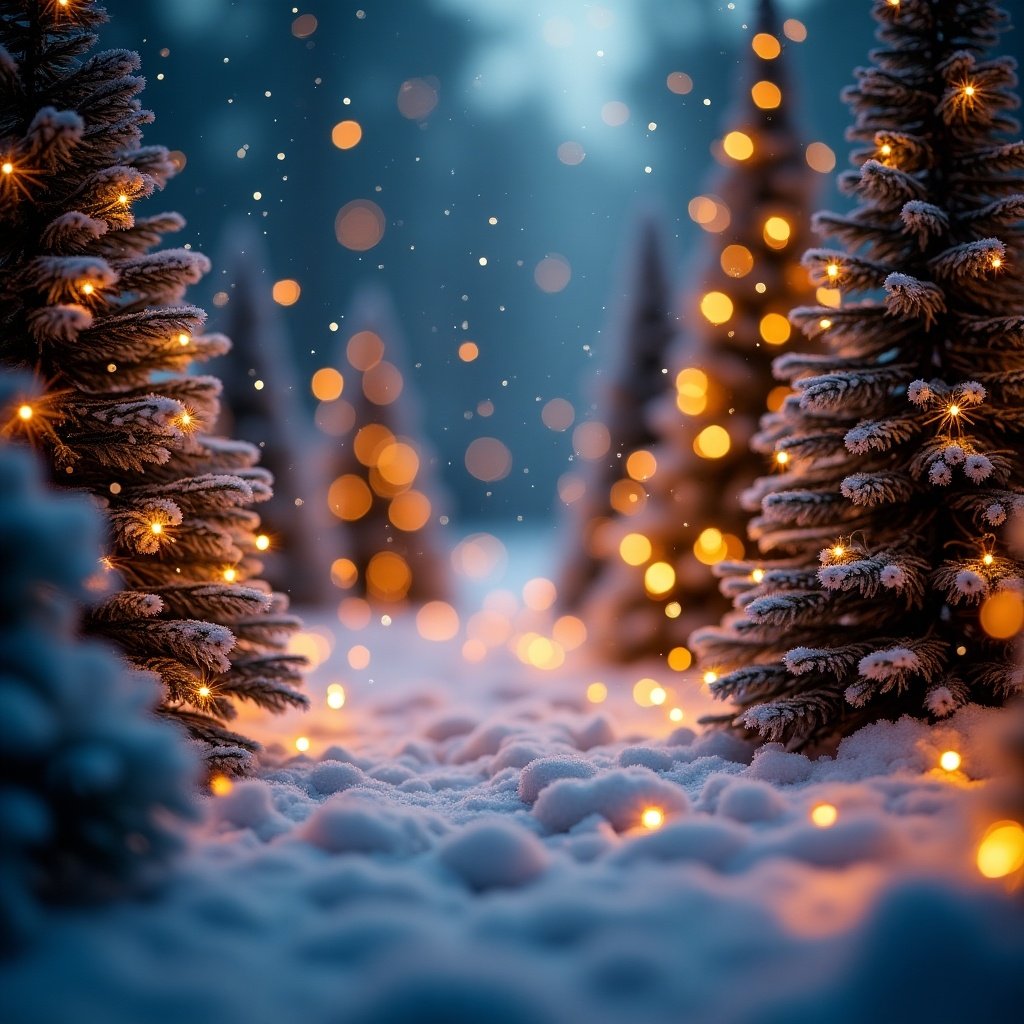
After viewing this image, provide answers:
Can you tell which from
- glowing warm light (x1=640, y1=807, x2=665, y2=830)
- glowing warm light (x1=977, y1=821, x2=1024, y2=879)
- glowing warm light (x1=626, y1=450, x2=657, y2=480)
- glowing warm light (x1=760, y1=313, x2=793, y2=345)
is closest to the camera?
glowing warm light (x1=977, y1=821, x2=1024, y2=879)

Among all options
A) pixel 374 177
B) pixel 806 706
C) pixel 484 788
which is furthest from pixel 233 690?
pixel 374 177

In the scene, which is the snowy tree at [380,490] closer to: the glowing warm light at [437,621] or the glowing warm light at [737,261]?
the glowing warm light at [437,621]

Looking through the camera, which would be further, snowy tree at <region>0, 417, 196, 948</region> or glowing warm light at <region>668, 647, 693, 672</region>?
glowing warm light at <region>668, 647, 693, 672</region>

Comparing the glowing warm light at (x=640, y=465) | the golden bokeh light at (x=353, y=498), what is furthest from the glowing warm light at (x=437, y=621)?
the glowing warm light at (x=640, y=465)

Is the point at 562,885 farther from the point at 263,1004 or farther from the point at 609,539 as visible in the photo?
the point at 609,539

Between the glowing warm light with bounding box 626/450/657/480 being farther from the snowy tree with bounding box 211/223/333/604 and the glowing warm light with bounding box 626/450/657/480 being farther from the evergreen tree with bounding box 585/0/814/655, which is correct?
the snowy tree with bounding box 211/223/333/604

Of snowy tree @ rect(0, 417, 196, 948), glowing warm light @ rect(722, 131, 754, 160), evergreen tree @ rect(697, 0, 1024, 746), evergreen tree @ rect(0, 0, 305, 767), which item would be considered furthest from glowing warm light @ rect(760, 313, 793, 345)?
snowy tree @ rect(0, 417, 196, 948)
